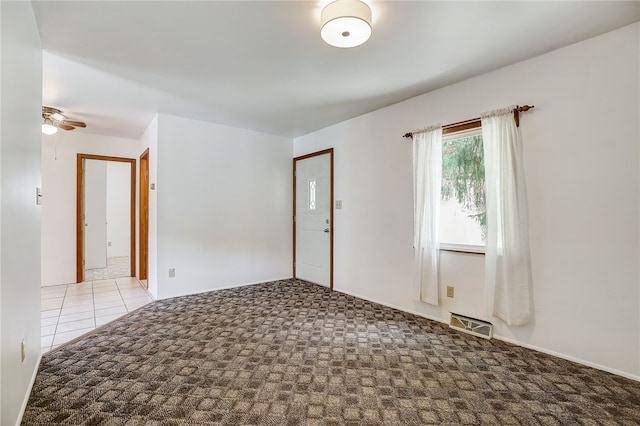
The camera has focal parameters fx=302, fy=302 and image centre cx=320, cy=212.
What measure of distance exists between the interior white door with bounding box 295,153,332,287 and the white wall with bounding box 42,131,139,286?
3.67m

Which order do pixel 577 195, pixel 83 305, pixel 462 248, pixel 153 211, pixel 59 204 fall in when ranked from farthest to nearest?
pixel 59 204 < pixel 153 211 < pixel 83 305 < pixel 462 248 < pixel 577 195

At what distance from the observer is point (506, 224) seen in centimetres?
268

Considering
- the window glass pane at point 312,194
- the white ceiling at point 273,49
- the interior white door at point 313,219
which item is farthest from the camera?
the window glass pane at point 312,194

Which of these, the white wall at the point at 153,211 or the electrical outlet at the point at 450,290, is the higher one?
the white wall at the point at 153,211

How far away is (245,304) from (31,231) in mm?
2319

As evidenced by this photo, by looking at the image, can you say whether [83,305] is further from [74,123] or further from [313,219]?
[313,219]

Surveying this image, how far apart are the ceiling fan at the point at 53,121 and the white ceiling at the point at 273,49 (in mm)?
178

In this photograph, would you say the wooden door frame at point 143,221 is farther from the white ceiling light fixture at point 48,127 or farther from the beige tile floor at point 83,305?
the white ceiling light fixture at point 48,127

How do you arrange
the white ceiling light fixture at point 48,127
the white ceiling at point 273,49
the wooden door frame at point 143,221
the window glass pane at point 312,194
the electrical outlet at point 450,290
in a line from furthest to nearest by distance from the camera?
1. the wooden door frame at point 143,221
2. the window glass pane at point 312,194
3. the white ceiling light fixture at point 48,127
4. the electrical outlet at point 450,290
5. the white ceiling at point 273,49

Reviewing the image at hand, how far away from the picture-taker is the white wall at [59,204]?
4805mm

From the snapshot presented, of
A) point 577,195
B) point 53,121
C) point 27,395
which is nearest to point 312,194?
point 577,195

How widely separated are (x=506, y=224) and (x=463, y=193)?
57 centimetres

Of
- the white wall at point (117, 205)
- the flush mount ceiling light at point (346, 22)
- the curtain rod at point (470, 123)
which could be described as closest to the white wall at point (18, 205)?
the flush mount ceiling light at point (346, 22)

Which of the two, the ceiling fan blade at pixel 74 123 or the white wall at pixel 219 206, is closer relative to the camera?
the ceiling fan blade at pixel 74 123
